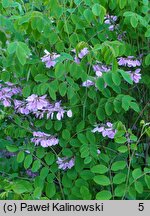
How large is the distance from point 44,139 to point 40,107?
0.21 m

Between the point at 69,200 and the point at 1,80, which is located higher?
the point at 1,80

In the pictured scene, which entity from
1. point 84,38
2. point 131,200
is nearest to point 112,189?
point 131,200

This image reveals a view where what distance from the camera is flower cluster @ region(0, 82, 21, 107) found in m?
2.22

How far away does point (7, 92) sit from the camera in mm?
2229

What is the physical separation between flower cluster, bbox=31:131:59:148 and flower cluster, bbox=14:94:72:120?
0.09 meters

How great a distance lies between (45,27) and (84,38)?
0.75ft

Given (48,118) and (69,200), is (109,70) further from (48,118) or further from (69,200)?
(69,200)

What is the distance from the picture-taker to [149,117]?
244cm

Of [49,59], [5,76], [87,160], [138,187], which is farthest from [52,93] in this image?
[138,187]

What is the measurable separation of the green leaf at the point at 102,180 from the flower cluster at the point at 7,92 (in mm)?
Result: 585

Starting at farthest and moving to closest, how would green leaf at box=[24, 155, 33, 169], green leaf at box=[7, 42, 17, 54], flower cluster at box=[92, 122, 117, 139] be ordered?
1. green leaf at box=[24, 155, 33, 169]
2. flower cluster at box=[92, 122, 117, 139]
3. green leaf at box=[7, 42, 17, 54]

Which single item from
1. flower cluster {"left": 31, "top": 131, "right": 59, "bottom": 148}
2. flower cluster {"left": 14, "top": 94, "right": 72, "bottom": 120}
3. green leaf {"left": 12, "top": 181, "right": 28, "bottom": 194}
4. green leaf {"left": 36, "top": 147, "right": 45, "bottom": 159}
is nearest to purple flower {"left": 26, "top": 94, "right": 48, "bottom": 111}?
flower cluster {"left": 14, "top": 94, "right": 72, "bottom": 120}

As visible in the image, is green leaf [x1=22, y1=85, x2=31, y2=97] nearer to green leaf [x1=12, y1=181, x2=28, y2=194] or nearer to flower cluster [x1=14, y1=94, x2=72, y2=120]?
flower cluster [x1=14, y1=94, x2=72, y2=120]

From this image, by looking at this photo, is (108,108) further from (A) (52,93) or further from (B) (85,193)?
(B) (85,193)
